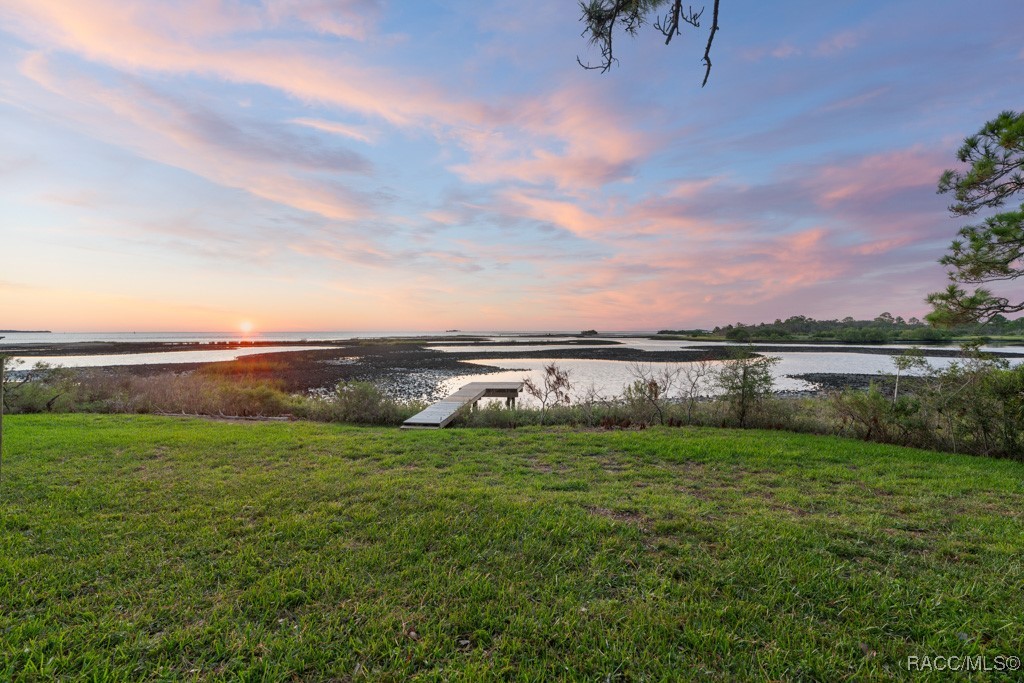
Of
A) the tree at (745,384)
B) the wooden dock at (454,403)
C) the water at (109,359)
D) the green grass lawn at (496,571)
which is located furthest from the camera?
the water at (109,359)

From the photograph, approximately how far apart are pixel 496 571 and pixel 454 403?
9.71 meters

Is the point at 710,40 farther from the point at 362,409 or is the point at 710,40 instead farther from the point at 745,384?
the point at 362,409

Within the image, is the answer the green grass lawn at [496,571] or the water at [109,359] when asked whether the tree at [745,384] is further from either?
the water at [109,359]

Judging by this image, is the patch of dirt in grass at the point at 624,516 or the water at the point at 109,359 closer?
the patch of dirt in grass at the point at 624,516

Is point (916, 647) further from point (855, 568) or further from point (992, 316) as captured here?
point (992, 316)

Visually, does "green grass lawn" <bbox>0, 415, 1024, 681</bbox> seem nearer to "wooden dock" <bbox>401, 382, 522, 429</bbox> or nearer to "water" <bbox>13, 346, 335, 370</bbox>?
"wooden dock" <bbox>401, 382, 522, 429</bbox>

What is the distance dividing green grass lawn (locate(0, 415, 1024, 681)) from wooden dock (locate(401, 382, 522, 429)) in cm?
378

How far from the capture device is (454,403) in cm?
1337

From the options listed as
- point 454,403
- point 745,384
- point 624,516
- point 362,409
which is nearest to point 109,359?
point 362,409

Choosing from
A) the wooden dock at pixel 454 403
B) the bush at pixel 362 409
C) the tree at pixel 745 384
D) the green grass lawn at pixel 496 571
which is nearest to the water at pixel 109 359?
the bush at pixel 362 409

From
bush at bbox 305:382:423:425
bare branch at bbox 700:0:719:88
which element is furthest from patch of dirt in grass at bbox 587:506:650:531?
bush at bbox 305:382:423:425

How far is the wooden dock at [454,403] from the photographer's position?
10.8 metres

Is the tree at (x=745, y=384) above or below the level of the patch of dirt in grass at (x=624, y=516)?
above

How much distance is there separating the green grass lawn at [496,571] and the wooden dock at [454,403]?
3776 mm
